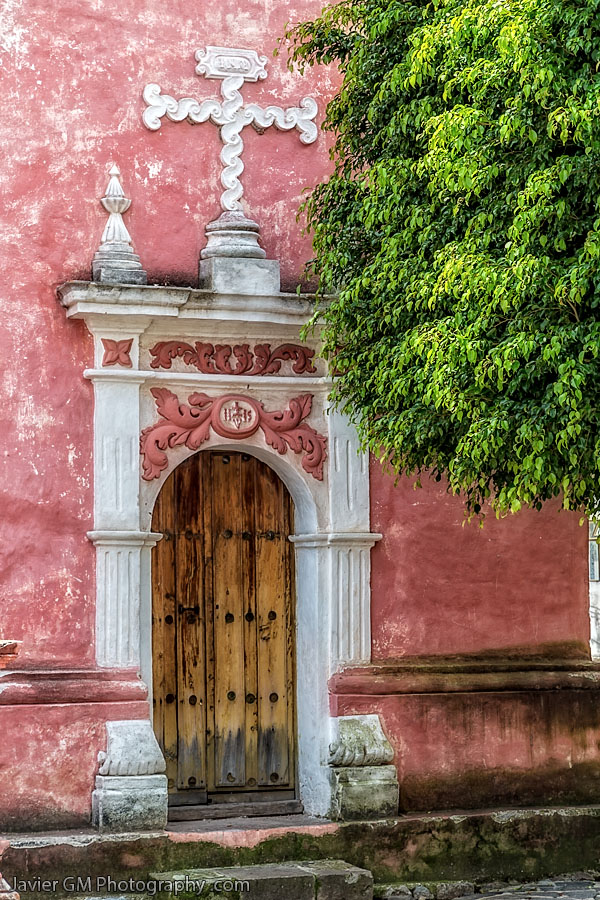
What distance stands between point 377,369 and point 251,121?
2.26m

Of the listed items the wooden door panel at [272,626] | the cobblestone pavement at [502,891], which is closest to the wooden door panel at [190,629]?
the wooden door panel at [272,626]

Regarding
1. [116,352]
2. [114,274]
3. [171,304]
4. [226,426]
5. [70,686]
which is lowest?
[70,686]

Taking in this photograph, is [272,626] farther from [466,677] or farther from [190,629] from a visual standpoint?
[466,677]

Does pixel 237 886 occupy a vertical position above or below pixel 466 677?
below

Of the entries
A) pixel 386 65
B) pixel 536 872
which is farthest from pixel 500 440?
pixel 536 872

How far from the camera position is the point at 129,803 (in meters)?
8.49

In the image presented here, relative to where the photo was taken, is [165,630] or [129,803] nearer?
[129,803]

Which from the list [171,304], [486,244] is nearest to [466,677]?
[171,304]

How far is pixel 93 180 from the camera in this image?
356 inches

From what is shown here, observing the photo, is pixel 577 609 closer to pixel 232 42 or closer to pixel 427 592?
pixel 427 592

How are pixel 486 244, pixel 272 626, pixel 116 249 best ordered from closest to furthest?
pixel 486 244 → pixel 116 249 → pixel 272 626

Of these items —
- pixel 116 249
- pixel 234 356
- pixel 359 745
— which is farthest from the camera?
pixel 234 356

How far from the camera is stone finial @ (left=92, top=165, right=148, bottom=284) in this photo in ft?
29.0

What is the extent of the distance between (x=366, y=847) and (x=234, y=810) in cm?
93
